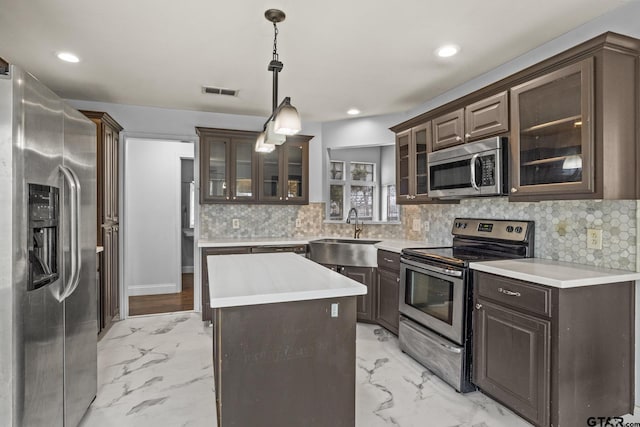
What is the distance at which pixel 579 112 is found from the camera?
212 cm

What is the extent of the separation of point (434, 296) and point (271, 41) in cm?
226

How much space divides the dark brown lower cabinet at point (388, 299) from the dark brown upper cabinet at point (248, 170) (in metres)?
1.53

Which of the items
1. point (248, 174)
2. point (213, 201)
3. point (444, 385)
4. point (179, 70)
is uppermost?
point (179, 70)

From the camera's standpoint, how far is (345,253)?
404cm

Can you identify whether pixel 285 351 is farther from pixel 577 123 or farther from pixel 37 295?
pixel 577 123

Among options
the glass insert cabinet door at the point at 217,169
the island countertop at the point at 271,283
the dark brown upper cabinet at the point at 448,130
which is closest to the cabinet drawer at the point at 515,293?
the island countertop at the point at 271,283

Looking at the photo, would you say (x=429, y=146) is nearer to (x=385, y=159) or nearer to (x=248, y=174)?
(x=385, y=159)

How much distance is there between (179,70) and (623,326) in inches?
146

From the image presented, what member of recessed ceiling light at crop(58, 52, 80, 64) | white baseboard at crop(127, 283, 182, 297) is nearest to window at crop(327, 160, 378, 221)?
white baseboard at crop(127, 283, 182, 297)

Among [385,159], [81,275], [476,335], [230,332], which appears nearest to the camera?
[230,332]

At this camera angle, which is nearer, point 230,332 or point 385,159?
point 230,332

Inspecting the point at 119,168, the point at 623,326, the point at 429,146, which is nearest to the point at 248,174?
the point at 119,168

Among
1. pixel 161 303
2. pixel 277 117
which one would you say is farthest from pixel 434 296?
pixel 161 303

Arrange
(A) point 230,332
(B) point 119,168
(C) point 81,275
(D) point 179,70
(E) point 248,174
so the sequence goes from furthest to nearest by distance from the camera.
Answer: (E) point 248,174 → (B) point 119,168 → (D) point 179,70 → (C) point 81,275 → (A) point 230,332
